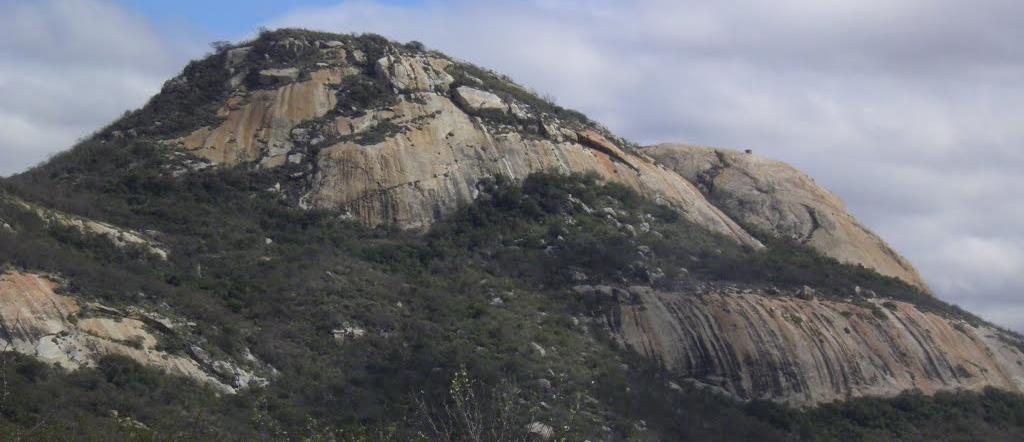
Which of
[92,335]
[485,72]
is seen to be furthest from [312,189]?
[92,335]

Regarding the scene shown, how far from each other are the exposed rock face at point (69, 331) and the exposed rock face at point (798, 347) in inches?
935

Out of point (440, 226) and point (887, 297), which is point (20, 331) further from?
point (887, 297)

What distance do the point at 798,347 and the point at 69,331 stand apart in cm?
3555

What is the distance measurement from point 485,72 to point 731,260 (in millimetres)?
23632

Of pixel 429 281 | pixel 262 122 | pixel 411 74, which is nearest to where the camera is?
pixel 429 281

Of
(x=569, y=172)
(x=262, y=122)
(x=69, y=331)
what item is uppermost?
(x=569, y=172)

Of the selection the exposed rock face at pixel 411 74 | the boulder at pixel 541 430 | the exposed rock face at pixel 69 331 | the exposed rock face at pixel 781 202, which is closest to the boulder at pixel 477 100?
the exposed rock face at pixel 411 74

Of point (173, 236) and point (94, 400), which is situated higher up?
point (173, 236)

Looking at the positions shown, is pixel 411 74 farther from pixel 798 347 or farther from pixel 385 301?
pixel 798 347

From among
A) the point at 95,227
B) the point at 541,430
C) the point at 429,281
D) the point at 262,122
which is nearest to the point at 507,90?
the point at 262,122

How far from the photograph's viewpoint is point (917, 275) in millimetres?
90188

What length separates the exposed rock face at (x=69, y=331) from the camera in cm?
4606

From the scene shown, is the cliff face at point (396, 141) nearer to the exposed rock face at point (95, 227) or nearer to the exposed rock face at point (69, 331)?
the exposed rock face at point (95, 227)

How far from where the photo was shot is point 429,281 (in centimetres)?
6769
